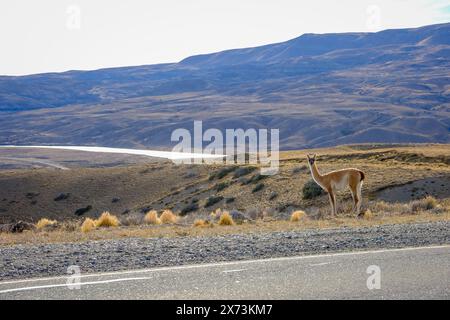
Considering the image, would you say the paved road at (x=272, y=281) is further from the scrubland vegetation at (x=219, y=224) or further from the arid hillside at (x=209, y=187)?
the arid hillside at (x=209, y=187)

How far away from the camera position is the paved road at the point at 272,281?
755cm

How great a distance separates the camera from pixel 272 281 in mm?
8297

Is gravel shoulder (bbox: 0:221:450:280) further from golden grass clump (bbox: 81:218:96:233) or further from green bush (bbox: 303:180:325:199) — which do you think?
green bush (bbox: 303:180:325:199)

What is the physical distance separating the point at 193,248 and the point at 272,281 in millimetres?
3502

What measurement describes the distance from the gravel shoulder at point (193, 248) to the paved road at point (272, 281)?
0.75 meters

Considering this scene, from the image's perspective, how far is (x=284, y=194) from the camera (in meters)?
32.5

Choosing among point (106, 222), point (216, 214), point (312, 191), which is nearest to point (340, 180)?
point (216, 214)

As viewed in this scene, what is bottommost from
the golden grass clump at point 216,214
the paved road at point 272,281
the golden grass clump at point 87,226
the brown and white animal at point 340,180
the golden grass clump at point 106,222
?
the golden grass clump at point 216,214

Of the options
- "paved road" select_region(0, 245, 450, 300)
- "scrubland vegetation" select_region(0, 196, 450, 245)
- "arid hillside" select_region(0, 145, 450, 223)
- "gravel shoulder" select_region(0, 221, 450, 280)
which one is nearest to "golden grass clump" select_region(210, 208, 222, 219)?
"scrubland vegetation" select_region(0, 196, 450, 245)

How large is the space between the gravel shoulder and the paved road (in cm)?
75

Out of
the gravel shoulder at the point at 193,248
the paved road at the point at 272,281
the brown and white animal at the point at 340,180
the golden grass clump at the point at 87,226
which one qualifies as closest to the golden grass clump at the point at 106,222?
the golden grass clump at the point at 87,226

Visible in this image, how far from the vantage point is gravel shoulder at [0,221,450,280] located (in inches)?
392

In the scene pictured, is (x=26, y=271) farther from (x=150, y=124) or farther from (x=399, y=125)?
(x=150, y=124)

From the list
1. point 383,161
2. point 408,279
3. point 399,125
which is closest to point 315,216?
point 408,279
